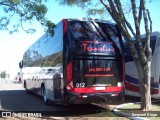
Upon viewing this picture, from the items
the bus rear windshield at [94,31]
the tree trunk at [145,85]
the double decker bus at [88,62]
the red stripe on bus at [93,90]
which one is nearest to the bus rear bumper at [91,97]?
the double decker bus at [88,62]

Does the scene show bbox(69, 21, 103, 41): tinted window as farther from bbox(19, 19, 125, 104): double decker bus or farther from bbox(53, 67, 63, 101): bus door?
bbox(53, 67, 63, 101): bus door

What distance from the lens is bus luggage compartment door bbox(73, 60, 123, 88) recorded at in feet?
37.6

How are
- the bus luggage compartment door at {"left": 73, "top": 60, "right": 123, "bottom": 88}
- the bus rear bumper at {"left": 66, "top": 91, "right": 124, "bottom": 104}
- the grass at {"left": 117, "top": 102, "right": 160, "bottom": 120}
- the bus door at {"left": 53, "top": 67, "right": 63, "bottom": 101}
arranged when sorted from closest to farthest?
the grass at {"left": 117, "top": 102, "right": 160, "bottom": 120} < the bus rear bumper at {"left": 66, "top": 91, "right": 124, "bottom": 104} < the bus luggage compartment door at {"left": 73, "top": 60, "right": 123, "bottom": 88} < the bus door at {"left": 53, "top": 67, "right": 63, "bottom": 101}

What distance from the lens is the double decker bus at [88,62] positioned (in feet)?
37.4

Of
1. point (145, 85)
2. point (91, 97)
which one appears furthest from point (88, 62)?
point (145, 85)

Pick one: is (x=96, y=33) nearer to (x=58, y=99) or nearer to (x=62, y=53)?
(x=62, y=53)

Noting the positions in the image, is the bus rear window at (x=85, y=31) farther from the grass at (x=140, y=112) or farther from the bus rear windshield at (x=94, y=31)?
the grass at (x=140, y=112)

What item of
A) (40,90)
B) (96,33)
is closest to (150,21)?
(96,33)

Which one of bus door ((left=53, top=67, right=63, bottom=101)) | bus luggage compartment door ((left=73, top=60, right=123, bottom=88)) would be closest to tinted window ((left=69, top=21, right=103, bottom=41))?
bus luggage compartment door ((left=73, top=60, right=123, bottom=88))

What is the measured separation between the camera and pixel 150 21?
11922 millimetres

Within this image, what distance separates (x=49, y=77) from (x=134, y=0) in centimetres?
515

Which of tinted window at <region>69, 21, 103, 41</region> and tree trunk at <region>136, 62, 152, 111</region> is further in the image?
tinted window at <region>69, 21, 103, 41</region>

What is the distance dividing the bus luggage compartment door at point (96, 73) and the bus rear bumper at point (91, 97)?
0.37 metres

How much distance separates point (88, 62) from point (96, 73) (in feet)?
1.68
